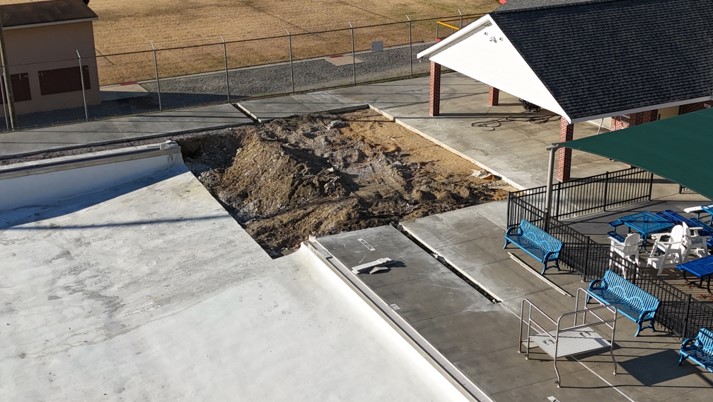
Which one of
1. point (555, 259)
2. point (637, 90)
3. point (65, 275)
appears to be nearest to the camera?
point (555, 259)

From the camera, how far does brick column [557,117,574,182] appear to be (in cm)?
2502

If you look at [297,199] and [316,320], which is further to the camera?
[297,199]

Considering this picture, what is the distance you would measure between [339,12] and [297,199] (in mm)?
26092

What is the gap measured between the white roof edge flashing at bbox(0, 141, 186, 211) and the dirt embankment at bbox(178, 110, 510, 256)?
1108 mm

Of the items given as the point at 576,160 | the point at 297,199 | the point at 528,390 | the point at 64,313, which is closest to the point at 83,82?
the point at 297,199

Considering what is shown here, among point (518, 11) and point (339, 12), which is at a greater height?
point (518, 11)

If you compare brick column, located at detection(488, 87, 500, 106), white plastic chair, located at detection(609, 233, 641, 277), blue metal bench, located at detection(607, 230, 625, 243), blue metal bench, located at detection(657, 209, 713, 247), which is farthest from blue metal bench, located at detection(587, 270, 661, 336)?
brick column, located at detection(488, 87, 500, 106)

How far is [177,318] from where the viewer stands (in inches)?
799

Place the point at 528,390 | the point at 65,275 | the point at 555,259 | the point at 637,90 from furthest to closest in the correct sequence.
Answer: the point at 637,90, the point at 65,275, the point at 555,259, the point at 528,390

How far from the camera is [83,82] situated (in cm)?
3341

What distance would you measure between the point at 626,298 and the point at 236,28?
105ft

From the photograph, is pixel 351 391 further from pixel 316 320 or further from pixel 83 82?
pixel 83 82

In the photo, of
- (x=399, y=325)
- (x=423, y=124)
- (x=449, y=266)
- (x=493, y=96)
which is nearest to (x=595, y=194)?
(x=449, y=266)

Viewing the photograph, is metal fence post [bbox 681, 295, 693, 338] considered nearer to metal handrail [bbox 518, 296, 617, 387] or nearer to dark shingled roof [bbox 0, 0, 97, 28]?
metal handrail [bbox 518, 296, 617, 387]
